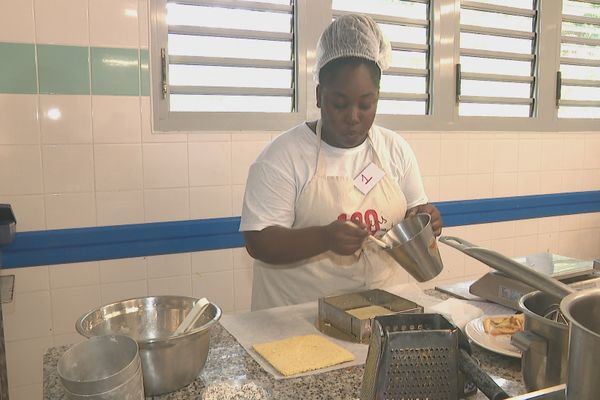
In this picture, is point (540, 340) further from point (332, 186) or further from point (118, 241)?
point (118, 241)

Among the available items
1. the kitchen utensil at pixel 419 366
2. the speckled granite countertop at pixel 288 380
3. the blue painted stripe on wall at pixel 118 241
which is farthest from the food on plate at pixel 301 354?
the blue painted stripe on wall at pixel 118 241

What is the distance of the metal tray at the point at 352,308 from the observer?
136cm

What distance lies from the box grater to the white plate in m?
0.33

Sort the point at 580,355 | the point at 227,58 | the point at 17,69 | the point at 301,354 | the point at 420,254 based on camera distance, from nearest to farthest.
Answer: the point at 580,355 < the point at 301,354 < the point at 420,254 < the point at 17,69 < the point at 227,58

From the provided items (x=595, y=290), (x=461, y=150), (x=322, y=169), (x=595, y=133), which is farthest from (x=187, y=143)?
(x=595, y=133)

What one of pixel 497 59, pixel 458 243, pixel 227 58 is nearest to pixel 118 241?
pixel 227 58

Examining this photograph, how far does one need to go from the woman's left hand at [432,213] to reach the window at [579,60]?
7.50ft

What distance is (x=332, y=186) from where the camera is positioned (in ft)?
5.88

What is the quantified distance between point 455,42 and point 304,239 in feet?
7.02

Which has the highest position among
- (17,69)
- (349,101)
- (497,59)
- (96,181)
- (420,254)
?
(497,59)

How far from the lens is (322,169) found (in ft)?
5.89

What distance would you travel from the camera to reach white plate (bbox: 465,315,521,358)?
123cm

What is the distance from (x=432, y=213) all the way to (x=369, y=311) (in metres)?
0.48

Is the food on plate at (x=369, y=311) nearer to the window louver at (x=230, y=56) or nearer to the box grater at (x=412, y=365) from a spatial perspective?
the box grater at (x=412, y=365)
